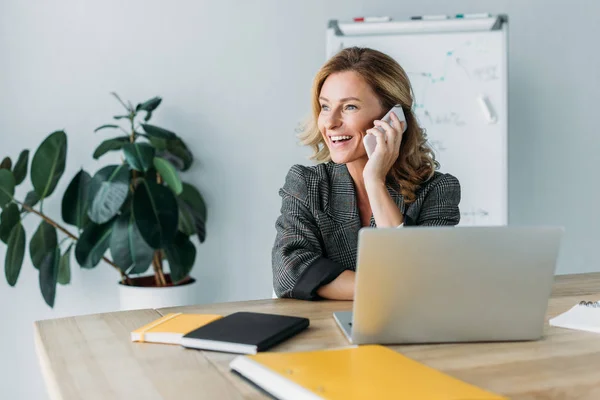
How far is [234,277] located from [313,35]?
132 cm

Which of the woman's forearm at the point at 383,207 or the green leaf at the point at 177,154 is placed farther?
the green leaf at the point at 177,154

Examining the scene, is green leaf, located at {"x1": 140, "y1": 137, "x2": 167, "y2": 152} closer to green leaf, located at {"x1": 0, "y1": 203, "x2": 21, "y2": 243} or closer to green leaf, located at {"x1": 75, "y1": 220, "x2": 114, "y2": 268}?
green leaf, located at {"x1": 75, "y1": 220, "x2": 114, "y2": 268}

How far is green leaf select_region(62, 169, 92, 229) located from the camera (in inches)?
115

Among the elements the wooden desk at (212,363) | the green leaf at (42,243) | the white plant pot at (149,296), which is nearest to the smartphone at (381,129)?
the wooden desk at (212,363)

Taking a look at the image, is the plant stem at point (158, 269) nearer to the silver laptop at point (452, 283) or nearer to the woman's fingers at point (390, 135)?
the woman's fingers at point (390, 135)

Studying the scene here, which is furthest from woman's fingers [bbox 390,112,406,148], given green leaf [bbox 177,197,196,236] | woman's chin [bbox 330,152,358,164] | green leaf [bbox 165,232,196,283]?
green leaf [bbox 177,197,196,236]

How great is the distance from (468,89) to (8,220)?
2179mm

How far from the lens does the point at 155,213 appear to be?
2811mm

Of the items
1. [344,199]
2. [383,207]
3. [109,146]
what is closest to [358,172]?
[344,199]

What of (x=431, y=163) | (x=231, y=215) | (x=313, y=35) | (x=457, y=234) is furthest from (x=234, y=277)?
(x=457, y=234)

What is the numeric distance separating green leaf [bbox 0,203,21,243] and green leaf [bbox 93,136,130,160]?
399mm

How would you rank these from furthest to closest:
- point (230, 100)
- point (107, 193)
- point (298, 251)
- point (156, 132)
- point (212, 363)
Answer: point (230, 100), point (156, 132), point (107, 193), point (298, 251), point (212, 363)

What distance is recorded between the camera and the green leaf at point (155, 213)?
9.09ft

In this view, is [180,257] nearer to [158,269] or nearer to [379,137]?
[158,269]
